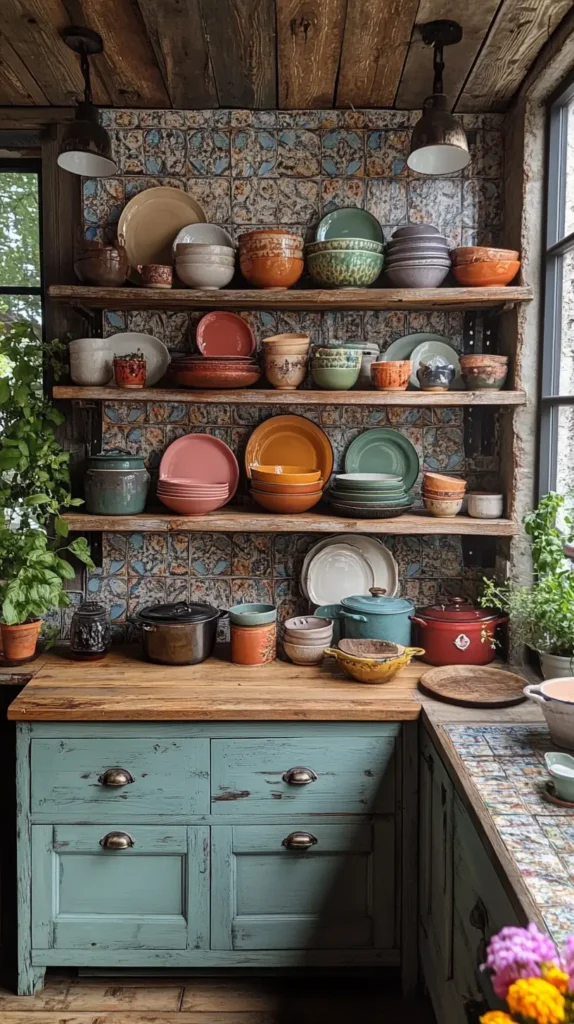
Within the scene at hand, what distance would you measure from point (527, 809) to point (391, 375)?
140 centimetres

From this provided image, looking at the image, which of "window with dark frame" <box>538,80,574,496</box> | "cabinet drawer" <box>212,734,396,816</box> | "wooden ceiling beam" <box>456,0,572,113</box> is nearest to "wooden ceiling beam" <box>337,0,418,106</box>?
"wooden ceiling beam" <box>456,0,572,113</box>

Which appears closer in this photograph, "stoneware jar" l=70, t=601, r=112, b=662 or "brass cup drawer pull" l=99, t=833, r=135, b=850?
"brass cup drawer pull" l=99, t=833, r=135, b=850

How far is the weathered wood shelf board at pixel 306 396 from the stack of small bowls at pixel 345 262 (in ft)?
1.16

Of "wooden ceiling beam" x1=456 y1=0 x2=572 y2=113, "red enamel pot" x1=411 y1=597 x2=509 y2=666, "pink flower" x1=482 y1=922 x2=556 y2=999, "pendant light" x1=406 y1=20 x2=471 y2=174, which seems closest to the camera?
"pink flower" x1=482 y1=922 x2=556 y2=999

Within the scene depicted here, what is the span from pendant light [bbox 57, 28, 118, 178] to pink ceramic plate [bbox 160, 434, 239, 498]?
89 cm

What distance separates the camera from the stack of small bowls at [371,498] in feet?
8.57

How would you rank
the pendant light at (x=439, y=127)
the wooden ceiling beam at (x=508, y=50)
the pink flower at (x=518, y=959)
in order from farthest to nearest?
the pendant light at (x=439, y=127) → the wooden ceiling beam at (x=508, y=50) → the pink flower at (x=518, y=959)

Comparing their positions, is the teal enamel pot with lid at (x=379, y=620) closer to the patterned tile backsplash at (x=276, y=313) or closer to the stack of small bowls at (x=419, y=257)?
the patterned tile backsplash at (x=276, y=313)

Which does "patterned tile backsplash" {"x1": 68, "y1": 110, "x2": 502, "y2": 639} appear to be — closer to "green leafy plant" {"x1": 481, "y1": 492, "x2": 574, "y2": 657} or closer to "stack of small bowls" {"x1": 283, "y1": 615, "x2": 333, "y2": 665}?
"stack of small bowls" {"x1": 283, "y1": 615, "x2": 333, "y2": 665}

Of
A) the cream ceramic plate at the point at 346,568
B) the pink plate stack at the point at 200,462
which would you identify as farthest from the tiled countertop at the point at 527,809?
the pink plate stack at the point at 200,462

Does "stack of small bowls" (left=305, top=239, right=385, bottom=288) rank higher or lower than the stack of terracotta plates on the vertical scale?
higher

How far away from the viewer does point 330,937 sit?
2303 millimetres

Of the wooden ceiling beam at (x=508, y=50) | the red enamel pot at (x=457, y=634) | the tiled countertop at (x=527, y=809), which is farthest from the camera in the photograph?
the red enamel pot at (x=457, y=634)

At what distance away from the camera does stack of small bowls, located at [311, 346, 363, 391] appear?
8.51 feet
